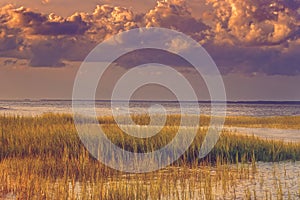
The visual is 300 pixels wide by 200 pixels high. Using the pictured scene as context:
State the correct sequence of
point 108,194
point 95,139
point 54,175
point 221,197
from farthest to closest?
1. point 95,139
2. point 54,175
3. point 221,197
4. point 108,194

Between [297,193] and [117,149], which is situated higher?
[117,149]

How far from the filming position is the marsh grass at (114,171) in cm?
1054

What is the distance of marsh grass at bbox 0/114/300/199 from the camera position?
10.5 m

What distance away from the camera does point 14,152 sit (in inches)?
659

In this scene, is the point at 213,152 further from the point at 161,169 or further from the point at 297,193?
the point at 297,193

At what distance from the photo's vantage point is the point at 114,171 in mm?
13820

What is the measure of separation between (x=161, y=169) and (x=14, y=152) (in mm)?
5584

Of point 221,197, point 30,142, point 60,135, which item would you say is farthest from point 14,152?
point 221,197

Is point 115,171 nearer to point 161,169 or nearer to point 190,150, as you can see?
point 161,169

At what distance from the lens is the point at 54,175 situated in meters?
13.1

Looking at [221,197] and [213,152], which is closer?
[221,197]

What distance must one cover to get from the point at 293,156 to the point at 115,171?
22.8ft

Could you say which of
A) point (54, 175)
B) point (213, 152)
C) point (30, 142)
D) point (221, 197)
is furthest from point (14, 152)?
point (221, 197)

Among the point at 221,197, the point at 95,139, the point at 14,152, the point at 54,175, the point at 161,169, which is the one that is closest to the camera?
the point at 221,197
